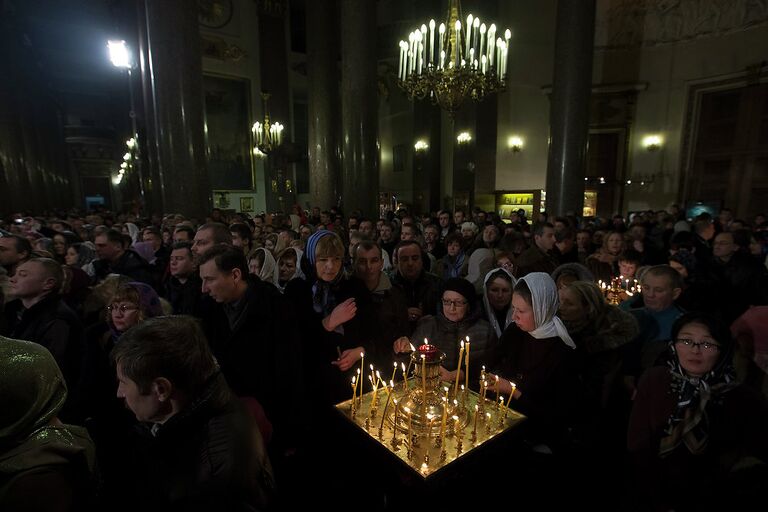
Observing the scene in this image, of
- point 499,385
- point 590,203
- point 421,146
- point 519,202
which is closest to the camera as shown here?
point 499,385

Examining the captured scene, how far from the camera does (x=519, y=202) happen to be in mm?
14594

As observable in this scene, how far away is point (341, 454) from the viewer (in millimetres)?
3039

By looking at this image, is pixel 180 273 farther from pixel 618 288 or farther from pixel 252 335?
pixel 618 288

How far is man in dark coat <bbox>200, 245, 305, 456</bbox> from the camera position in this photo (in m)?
Result: 2.33

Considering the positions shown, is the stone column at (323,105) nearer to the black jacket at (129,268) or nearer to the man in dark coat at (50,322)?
the black jacket at (129,268)

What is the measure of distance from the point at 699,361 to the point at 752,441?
1.34 feet

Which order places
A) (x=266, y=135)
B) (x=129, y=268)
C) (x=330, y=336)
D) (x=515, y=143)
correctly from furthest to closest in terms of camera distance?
(x=266, y=135) → (x=515, y=143) → (x=129, y=268) → (x=330, y=336)

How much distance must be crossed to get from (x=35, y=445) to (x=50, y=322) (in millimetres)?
1672

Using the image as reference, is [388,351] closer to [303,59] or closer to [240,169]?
[240,169]

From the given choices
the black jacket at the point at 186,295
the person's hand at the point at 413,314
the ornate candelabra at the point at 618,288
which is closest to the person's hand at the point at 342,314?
the black jacket at the point at 186,295

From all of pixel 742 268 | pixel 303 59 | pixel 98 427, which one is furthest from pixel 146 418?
pixel 303 59

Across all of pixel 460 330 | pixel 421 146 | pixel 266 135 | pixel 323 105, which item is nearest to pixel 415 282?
pixel 460 330

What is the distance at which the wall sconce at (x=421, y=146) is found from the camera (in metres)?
18.1

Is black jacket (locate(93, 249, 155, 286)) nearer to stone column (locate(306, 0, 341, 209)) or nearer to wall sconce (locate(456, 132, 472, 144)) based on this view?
stone column (locate(306, 0, 341, 209))
